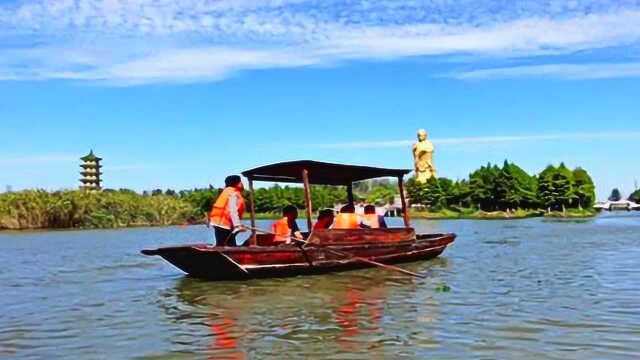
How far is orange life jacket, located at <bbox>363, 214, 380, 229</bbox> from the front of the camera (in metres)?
17.5

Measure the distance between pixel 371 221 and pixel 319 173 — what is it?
167 cm

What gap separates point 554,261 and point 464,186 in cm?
5918

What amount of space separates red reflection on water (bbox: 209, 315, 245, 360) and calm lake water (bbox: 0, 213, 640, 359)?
0.05 feet

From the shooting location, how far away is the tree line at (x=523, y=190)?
2800 inches

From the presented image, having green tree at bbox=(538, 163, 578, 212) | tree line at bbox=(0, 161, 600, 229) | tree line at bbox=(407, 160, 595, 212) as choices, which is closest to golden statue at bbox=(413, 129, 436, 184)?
tree line at bbox=(0, 161, 600, 229)

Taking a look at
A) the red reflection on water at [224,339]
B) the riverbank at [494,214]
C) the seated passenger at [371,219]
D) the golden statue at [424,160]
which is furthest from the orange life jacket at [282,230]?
the golden statue at [424,160]

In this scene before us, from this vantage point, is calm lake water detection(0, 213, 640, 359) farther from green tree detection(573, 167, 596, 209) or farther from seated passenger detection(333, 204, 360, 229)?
green tree detection(573, 167, 596, 209)

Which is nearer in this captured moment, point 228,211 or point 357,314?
point 357,314

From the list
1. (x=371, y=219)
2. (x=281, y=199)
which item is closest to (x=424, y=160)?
(x=281, y=199)

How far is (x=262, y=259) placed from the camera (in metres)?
14.2

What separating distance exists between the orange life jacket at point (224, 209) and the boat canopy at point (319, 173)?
130 centimetres

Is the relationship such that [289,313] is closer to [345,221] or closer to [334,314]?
[334,314]

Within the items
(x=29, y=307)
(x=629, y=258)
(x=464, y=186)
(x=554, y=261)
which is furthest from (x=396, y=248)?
(x=464, y=186)

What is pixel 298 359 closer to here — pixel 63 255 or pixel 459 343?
pixel 459 343
